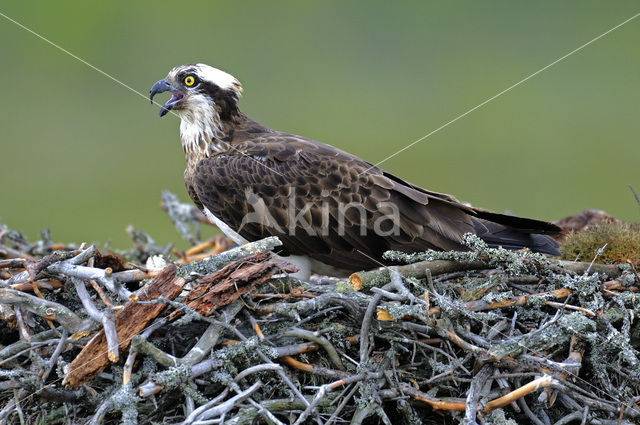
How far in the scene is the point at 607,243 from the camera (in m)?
4.80

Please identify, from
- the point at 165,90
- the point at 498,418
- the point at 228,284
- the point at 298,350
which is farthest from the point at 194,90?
the point at 498,418

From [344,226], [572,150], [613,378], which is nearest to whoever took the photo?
[613,378]

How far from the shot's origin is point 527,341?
365cm

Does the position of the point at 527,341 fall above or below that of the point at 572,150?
below

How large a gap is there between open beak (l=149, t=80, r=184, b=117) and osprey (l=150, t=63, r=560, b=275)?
1.91ft

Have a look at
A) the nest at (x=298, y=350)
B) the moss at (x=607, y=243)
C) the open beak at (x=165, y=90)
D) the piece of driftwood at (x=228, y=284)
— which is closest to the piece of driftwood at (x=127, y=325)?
the nest at (x=298, y=350)

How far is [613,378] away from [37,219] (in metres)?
11.2

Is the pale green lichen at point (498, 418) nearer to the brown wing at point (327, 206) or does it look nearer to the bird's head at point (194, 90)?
the brown wing at point (327, 206)

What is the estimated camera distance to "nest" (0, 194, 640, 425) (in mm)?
3479

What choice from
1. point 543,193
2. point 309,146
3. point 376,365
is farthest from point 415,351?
point 543,193

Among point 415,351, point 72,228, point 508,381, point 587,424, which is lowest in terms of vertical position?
point 587,424

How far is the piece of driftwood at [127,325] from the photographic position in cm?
353

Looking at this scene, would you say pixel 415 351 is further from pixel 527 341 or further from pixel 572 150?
pixel 572 150

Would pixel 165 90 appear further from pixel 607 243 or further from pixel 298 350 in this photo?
pixel 607 243
